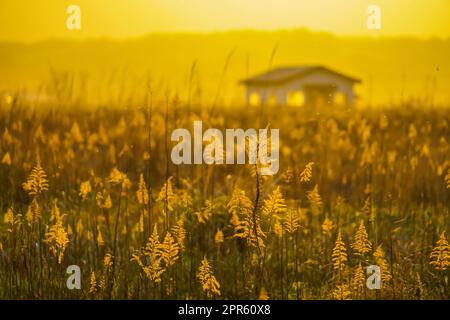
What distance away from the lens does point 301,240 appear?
4.57 meters

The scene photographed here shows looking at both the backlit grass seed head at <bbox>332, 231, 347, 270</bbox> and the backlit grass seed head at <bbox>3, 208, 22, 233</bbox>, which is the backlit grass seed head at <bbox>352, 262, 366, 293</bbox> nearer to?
the backlit grass seed head at <bbox>332, 231, 347, 270</bbox>

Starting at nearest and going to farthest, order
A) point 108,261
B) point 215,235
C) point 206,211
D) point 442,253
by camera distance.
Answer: point 108,261 < point 442,253 < point 206,211 < point 215,235

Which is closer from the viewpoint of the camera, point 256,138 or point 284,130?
point 256,138

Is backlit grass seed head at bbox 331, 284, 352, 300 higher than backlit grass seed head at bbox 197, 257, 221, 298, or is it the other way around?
backlit grass seed head at bbox 197, 257, 221, 298

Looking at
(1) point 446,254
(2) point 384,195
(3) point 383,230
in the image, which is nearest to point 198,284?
(1) point 446,254

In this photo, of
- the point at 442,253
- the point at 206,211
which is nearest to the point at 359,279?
the point at 442,253

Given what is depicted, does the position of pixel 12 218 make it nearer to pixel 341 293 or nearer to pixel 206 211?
pixel 206 211

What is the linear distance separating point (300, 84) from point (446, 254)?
9.50 meters

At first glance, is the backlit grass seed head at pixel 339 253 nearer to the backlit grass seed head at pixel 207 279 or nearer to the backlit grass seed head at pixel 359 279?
the backlit grass seed head at pixel 359 279

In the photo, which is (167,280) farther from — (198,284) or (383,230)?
(383,230)


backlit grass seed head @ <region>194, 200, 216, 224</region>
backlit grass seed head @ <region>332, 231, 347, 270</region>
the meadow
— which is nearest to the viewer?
backlit grass seed head @ <region>332, 231, 347, 270</region>

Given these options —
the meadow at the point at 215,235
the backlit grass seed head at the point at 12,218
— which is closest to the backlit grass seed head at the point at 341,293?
the meadow at the point at 215,235

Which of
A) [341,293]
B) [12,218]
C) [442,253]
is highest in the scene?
[12,218]

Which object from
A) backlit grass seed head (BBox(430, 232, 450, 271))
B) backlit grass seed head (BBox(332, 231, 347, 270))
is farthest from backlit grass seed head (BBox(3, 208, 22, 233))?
backlit grass seed head (BBox(430, 232, 450, 271))
